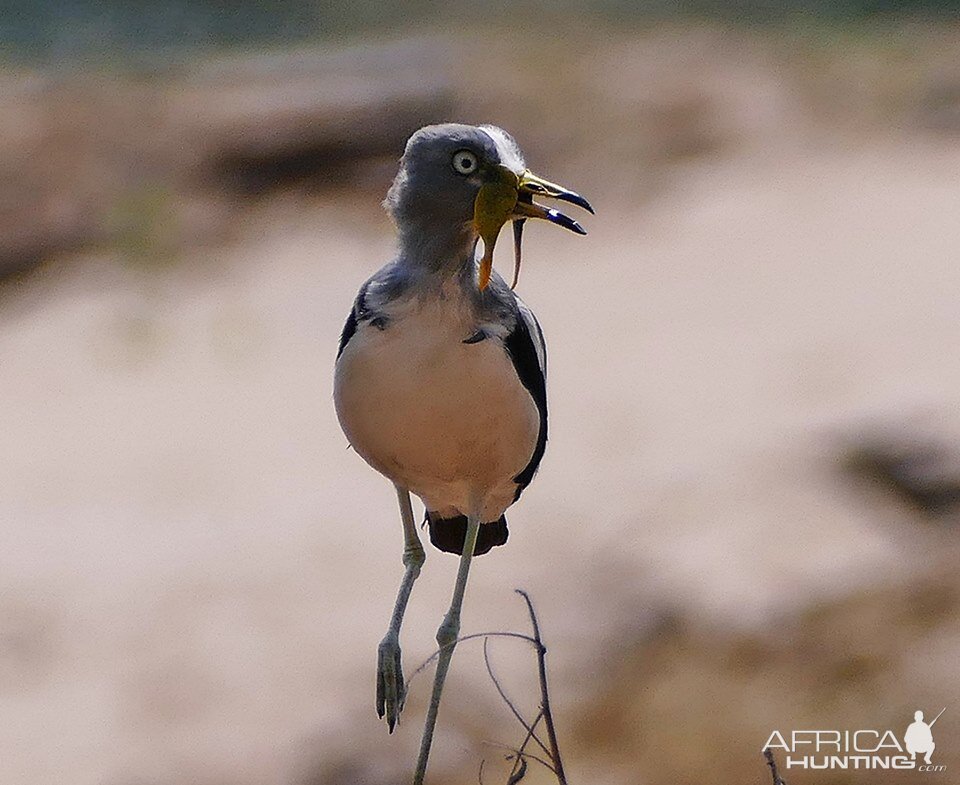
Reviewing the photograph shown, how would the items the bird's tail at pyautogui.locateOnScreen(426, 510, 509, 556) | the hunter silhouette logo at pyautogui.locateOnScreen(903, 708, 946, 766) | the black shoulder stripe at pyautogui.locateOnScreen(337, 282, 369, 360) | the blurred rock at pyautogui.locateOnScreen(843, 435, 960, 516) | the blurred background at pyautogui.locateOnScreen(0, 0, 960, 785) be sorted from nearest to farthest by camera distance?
1. the black shoulder stripe at pyautogui.locateOnScreen(337, 282, 369, 360)
2. the bird's tail at pyautogui.locateOnScreen(426, 510, 509, 556)
3. the hunter silhouette logo at pyautogui.locateOnScreen(903, 708, 946, 766)
4. the blurred background at pyautogui.locateOnScreen(0, 0, 960, 785)
5. the blurred rock at pyautogui.locateOnScreen(843, 435, 960, 516)

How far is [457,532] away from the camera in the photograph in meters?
4.20

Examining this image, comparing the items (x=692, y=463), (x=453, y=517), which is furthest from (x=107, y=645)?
(x=453, y=517)

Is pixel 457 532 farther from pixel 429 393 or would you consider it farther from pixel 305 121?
pixel 305 121

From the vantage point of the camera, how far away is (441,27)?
53.3 feet

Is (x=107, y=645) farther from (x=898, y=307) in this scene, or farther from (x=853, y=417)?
(x=898, y=307)

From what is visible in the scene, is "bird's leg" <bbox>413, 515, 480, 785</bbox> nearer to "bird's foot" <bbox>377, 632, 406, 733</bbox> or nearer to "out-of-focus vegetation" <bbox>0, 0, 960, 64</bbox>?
"bird's foot" <bbox>377, 632, 406, 733</bbox>

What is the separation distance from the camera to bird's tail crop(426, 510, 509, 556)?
4.17 meters

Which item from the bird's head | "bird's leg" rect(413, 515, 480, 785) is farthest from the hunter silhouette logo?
the bird's head

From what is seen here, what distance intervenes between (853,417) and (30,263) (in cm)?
634

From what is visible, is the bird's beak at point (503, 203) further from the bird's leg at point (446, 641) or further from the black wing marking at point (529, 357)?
the bird's leg at point (446, 641)

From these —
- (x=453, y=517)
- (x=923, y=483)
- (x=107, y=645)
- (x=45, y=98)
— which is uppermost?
(x=45, y=98)

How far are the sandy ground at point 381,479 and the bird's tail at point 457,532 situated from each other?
11.0 ft

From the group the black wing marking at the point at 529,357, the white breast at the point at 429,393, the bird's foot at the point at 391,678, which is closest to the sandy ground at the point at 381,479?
the bird's foot at the point at 391,678

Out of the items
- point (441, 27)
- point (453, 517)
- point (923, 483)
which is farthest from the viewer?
point (441, 27)
